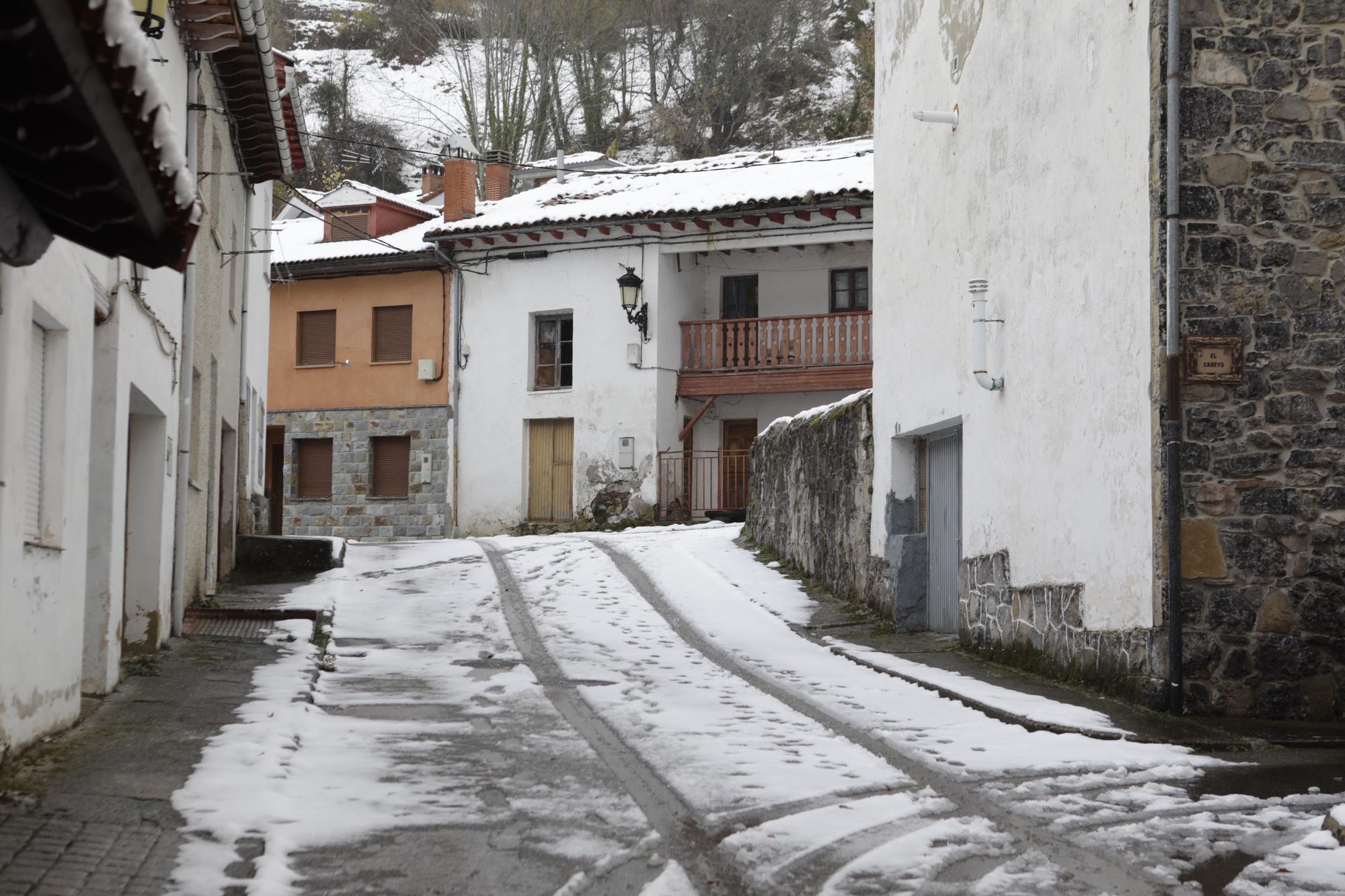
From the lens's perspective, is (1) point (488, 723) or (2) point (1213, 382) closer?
(1) point (488, 723)

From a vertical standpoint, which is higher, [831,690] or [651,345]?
[651,345]

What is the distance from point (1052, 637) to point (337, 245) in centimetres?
2101

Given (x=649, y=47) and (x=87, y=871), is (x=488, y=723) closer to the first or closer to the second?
(x=87, y=871)

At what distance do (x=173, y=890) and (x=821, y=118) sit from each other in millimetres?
40289

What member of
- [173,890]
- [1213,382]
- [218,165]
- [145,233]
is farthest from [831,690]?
[218,165]

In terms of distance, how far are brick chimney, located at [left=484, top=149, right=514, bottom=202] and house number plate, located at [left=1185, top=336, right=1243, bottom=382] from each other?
23.3m

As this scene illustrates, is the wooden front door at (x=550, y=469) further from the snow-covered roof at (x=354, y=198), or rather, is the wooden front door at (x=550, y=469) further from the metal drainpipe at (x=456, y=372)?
the snow-covered roof at (x=354, y=198)

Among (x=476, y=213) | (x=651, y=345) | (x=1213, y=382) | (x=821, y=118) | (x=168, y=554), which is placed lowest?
(x=168, y=554)

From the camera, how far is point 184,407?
11008 mm

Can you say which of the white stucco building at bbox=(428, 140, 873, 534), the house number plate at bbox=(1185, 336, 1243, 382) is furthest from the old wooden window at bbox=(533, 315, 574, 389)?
the house number plate at bbox=(1185, 336, 1243, 382)

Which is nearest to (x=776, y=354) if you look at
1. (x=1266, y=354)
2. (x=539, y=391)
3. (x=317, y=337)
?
(x=539, y=391)

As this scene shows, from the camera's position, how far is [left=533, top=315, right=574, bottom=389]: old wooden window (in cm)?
2586

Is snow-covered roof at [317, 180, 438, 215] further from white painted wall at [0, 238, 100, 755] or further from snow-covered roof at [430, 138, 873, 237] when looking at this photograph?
white painted wall at [0, 238, 100, 755]

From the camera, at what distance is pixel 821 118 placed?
42.7 metres
